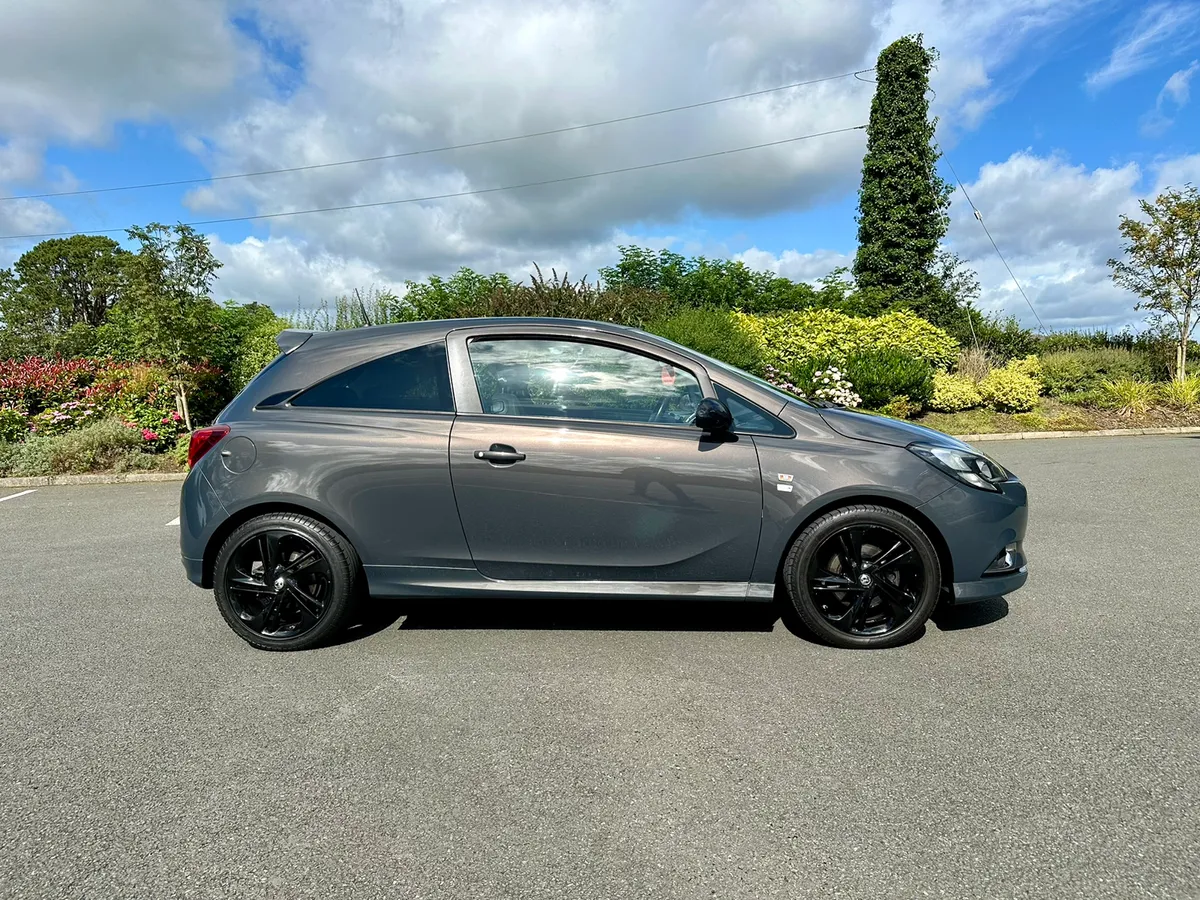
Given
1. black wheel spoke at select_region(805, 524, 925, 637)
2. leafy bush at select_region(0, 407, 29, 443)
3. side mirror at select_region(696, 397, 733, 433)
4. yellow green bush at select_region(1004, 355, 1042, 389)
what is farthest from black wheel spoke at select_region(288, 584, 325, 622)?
yellow green bush at select_region(1004, 355, 1042, 389)

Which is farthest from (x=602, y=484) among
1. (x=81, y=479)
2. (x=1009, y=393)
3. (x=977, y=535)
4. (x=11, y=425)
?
(x=1009, y=393)

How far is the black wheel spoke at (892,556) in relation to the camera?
137 inches

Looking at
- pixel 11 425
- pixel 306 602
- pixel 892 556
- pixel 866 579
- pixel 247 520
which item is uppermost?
pixel 11 425

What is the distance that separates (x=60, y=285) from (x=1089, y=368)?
5260 centimetres

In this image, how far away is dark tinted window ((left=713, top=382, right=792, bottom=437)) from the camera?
11.6ft

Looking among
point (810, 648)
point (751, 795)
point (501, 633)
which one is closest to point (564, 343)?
point (501, 633)

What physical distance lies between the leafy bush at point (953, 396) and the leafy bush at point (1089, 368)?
2.38 m

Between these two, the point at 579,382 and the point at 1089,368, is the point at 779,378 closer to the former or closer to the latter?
the point at 1089,368

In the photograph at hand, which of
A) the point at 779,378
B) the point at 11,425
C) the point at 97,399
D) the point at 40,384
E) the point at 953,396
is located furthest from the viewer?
the point at 953,396

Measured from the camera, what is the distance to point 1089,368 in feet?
52.7

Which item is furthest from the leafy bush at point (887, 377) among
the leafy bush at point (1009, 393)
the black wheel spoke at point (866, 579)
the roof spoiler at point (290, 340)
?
the roof spoiler at point (290, 340)

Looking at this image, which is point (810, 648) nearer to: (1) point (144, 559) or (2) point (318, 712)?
Answer: (2) point (318, 712)

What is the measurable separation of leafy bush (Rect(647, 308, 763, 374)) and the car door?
8.76 m

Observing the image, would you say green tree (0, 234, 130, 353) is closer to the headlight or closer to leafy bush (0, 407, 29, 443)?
leafy bush (0, 407, 29, 443)
